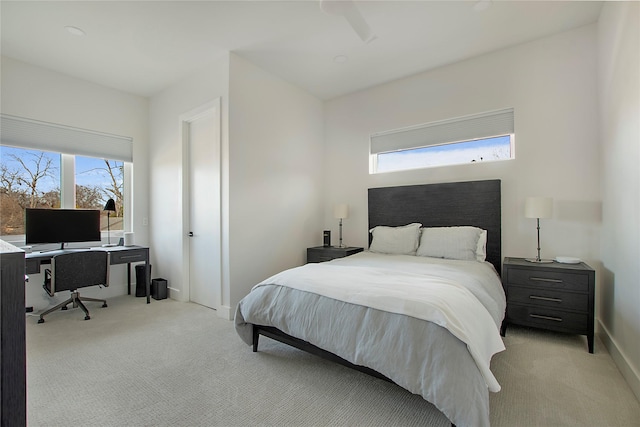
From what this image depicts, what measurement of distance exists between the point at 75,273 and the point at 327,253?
113 inches

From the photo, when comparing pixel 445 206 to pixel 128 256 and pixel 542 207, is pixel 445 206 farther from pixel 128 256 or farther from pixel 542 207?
pixel 128 256

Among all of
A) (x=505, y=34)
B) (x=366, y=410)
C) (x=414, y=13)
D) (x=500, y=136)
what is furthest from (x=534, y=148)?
(x=366, y=410)

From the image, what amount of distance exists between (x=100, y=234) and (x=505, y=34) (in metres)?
5.31

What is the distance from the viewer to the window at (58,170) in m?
3.38

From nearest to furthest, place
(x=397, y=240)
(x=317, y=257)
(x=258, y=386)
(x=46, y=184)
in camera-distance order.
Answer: (x=258, y=386)
(x=397, y=240)
(x=46, y=184)
(x=317, y=257)

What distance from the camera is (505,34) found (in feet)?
9.81

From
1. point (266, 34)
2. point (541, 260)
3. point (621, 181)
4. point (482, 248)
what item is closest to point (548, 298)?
point (541, 260)

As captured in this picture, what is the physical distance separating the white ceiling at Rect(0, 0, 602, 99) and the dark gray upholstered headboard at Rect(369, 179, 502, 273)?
1525 mm

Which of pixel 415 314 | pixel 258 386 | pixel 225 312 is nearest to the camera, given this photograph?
pixel 415 314

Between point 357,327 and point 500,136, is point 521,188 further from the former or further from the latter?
point 357,327

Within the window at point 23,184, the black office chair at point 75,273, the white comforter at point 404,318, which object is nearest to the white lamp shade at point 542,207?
the white comforter at point 404,318

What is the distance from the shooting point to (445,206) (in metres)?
3.52

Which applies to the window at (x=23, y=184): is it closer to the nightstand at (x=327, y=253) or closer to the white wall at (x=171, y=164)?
the white wall at (x=171, y=164)

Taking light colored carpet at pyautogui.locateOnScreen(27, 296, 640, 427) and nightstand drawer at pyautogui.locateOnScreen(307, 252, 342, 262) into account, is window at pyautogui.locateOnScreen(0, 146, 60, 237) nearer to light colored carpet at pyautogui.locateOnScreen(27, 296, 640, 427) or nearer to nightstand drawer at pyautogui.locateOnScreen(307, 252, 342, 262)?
light colored carpet at pyautogui.locateOnScreen(27, 296, 640, 427)
